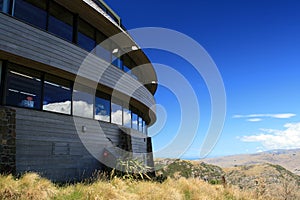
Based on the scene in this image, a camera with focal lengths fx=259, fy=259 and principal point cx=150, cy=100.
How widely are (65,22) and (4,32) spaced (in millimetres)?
3706

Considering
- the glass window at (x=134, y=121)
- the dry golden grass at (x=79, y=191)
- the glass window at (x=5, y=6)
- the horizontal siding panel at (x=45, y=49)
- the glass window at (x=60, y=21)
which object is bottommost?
the dry golden grass at (x=79, y=191)

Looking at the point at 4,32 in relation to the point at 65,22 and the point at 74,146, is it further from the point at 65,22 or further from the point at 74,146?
the point at 74,146

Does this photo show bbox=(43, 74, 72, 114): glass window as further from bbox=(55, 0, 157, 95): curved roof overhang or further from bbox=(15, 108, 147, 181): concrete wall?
bbox=(55, 0, 157, 95): curved roof overhang

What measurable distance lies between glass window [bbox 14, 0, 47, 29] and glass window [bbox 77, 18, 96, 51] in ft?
7.43

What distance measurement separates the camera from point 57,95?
35.3ft

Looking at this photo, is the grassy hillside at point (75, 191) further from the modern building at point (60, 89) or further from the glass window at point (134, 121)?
the glass window at point (134, 121)

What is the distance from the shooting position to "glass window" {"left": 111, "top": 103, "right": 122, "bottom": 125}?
1463 centimetres

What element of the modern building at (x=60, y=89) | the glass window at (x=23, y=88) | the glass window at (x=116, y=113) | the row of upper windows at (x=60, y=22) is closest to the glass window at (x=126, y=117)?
the modern building at (x=60, y=89)

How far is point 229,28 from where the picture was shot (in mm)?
20453

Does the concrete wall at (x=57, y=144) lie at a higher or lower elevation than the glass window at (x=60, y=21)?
lower

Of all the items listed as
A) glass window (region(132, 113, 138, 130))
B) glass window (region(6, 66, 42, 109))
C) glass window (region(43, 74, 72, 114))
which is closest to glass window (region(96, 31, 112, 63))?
glass window (region(43, 74, 72, 114))

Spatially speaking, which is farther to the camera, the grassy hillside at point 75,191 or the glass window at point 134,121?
Result: the glass window at point 134,121

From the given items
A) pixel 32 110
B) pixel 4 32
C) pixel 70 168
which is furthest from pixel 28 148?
pixel 4 32

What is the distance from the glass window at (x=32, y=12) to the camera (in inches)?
377
